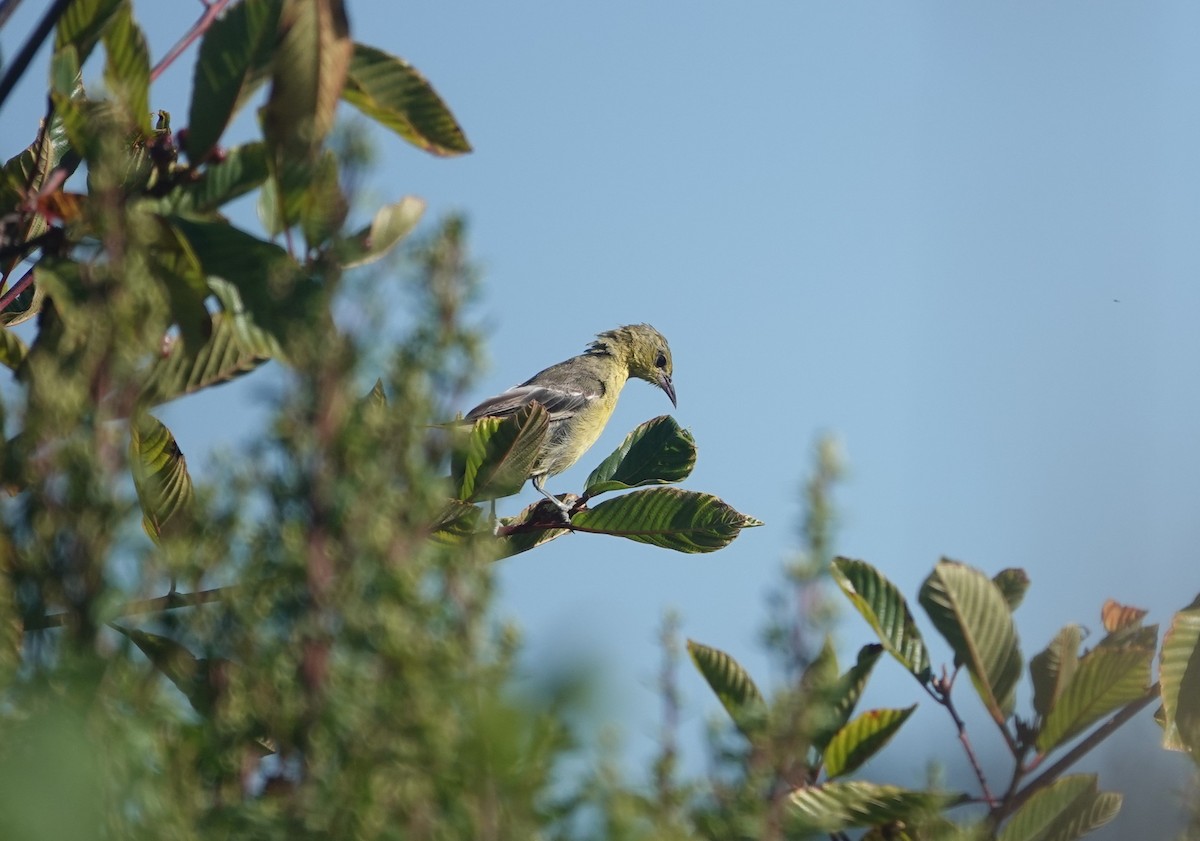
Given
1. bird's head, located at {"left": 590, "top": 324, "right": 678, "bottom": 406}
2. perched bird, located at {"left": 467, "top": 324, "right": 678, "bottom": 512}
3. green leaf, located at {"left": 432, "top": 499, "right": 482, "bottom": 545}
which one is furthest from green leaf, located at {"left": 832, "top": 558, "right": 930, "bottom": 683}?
bird's head, located at {"left": 590, "top": 324, "right": 678, "bottom": 406}

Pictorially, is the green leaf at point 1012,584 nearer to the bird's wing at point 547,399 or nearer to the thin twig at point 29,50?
the thin twig at point 29,50

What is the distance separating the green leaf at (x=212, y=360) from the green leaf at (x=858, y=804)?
103 cm

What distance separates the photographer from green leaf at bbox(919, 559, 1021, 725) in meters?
2.16

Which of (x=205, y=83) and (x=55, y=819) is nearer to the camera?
(x=55, y=819)

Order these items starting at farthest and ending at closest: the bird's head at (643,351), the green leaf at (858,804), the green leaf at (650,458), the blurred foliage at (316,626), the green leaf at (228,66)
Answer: the bird's head at (643,351) < the green leaf at (650,458) < the green leaf at (228,66) < the green leaf at (858,804) < the blurred foliage at (316,626)

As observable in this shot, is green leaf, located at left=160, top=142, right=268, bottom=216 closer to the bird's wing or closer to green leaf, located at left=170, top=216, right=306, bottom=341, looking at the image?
green leaf, located at left=170, top=216, right=306, bottom=341

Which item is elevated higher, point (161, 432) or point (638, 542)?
point (161, 432)

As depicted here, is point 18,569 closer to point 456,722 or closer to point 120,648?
point 120,648

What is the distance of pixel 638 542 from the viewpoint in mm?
3246

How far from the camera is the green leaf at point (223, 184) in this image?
2.13 metres

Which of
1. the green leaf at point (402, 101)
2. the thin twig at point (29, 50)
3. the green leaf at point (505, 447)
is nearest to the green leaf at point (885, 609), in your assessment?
the green leaf at point (505, 447)

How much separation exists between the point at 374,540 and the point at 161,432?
4.34 ft

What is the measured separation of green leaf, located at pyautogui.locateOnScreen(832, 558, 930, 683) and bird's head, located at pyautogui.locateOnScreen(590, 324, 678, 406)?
10.0 metres

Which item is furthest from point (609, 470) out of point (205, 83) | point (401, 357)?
point (401, 357)
